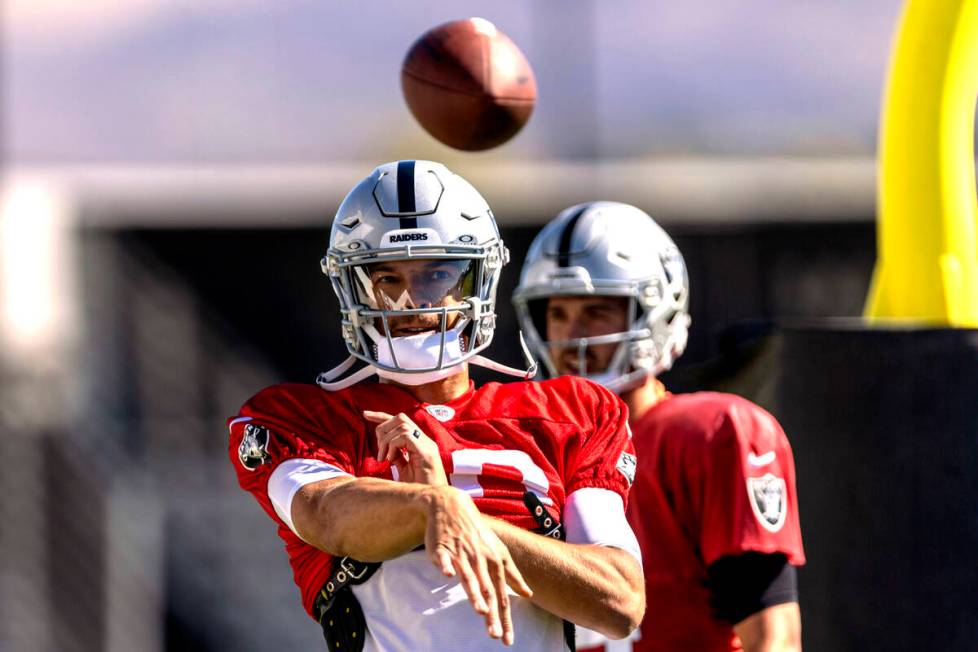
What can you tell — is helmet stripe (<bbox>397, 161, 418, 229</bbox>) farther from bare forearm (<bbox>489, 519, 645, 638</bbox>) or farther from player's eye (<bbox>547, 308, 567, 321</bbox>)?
player's eye (<bbox>547, 308, 567, 321</bbox>)

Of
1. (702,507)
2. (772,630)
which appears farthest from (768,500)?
(772,630)

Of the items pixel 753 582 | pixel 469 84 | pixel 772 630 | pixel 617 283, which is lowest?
pixel 772 630

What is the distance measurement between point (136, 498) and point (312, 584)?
719 centimetres

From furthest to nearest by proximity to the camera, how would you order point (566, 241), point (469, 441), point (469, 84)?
1. point (566, 241)
2. point (469, 84)
3. point (469, 441)

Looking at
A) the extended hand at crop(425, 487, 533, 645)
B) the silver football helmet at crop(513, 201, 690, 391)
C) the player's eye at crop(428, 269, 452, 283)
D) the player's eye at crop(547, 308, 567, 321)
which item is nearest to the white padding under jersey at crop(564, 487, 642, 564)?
the extended hand at crop(425, 487, 533, 645)

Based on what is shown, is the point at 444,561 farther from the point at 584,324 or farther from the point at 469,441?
the point at 584,324

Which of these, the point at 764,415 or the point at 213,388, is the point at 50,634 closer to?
the point at 213,388

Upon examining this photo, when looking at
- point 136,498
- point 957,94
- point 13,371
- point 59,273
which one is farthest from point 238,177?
point 957,94

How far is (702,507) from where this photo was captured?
3703 millimetres

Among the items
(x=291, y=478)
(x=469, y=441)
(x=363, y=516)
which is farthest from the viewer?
(x=469, y=441)

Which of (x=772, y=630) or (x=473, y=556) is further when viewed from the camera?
(x=772, y=630)

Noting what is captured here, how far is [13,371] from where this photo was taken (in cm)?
1045

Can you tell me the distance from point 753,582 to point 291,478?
1.35 meters

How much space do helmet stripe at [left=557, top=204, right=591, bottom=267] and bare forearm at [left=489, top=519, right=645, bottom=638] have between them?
5.16 feet
